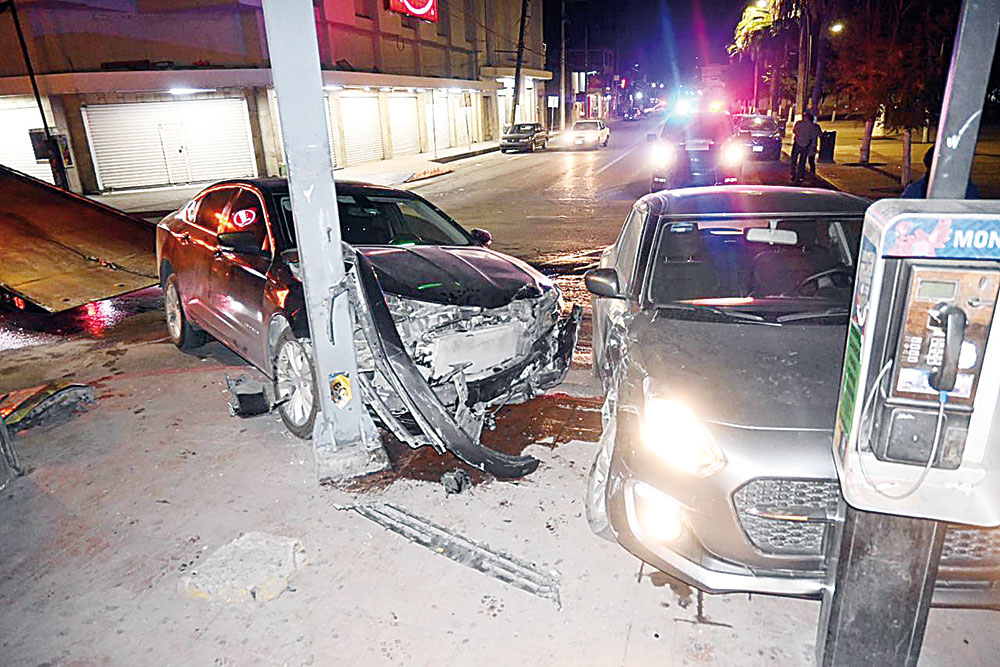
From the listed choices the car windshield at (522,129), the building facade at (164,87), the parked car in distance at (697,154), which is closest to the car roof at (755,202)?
the parked car in distance at (697,154)

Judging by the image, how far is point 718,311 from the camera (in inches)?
144

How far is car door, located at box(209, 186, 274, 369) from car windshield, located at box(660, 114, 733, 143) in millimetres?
12932

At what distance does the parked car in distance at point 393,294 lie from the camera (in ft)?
14.2

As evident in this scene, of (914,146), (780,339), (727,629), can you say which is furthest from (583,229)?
(914,146)

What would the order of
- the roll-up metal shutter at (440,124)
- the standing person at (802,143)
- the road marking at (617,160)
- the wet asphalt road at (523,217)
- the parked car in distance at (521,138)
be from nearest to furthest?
the wet asphalt road at (523,217)
the standing person at (802,143)
the road marking at (617,160)
the parked car in distance at (521,138)
the roll-up metal shutter at (440,124)

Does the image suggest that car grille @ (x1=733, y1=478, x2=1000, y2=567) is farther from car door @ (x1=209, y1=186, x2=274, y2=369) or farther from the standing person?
the standing person

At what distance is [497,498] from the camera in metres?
3.91

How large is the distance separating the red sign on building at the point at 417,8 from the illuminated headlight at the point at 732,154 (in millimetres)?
18177

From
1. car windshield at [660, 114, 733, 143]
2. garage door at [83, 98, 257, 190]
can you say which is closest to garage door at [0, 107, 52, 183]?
garage door at [83, 98, 257, 190]

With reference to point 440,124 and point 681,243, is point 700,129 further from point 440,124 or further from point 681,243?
point 440,124

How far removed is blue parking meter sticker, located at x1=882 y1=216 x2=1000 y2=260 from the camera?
1.82 m

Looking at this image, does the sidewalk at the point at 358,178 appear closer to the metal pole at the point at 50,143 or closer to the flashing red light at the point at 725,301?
the metal pole at the point at 50,143

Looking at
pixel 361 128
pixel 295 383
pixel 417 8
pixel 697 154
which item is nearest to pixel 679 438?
pixel 295 383

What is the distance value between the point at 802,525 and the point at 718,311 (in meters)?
1.40
